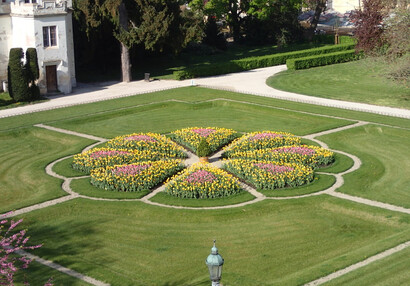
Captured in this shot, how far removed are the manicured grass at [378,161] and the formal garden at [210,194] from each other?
0.27 feet

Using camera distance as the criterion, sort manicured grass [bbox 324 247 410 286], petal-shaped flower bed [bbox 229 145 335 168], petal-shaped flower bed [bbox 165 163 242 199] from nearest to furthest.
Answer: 1. manicured grass [bbox 324 247 410 286]
2. petal-shaped flower bed [bbox 165 163 242 199]
3. petal-shaped flower bed [bbox 229 145 335 168]

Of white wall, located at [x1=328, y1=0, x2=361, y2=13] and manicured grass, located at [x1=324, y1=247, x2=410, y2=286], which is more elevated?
white wall, located at [x1=328, y1=0, x2=361, y2=13]

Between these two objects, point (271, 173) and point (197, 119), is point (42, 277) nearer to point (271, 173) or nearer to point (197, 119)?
point (271, 173)

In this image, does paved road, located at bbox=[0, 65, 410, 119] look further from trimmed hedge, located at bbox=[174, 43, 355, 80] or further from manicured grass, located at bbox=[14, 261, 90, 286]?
manicured grass, located at bbox=[14, 261, 90, 286]

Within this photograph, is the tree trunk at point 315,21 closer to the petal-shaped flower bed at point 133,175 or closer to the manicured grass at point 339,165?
the manicured grass at point 339,165

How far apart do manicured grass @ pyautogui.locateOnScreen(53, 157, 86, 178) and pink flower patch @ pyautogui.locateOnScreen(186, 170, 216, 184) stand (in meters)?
5.46

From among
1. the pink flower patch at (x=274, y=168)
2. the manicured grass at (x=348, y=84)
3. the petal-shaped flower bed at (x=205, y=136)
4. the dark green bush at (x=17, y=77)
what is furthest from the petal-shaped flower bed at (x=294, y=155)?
Answer: the dark green bush at (x=17, y=77)

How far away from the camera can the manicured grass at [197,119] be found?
37.8m

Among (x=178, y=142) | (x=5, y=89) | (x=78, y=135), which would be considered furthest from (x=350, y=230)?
(x=5, y=89)

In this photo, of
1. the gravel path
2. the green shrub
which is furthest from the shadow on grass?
the green shrub

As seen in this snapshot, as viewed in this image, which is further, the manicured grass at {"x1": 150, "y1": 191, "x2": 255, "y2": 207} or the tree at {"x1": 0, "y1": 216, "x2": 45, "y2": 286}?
the manicured grass at {"x1": 150, "y1": 191, "x2": 255, "y2": 207}

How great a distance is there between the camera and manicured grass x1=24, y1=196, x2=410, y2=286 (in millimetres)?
20375

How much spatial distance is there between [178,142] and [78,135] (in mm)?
6295

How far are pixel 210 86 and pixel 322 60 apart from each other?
1481 cm
